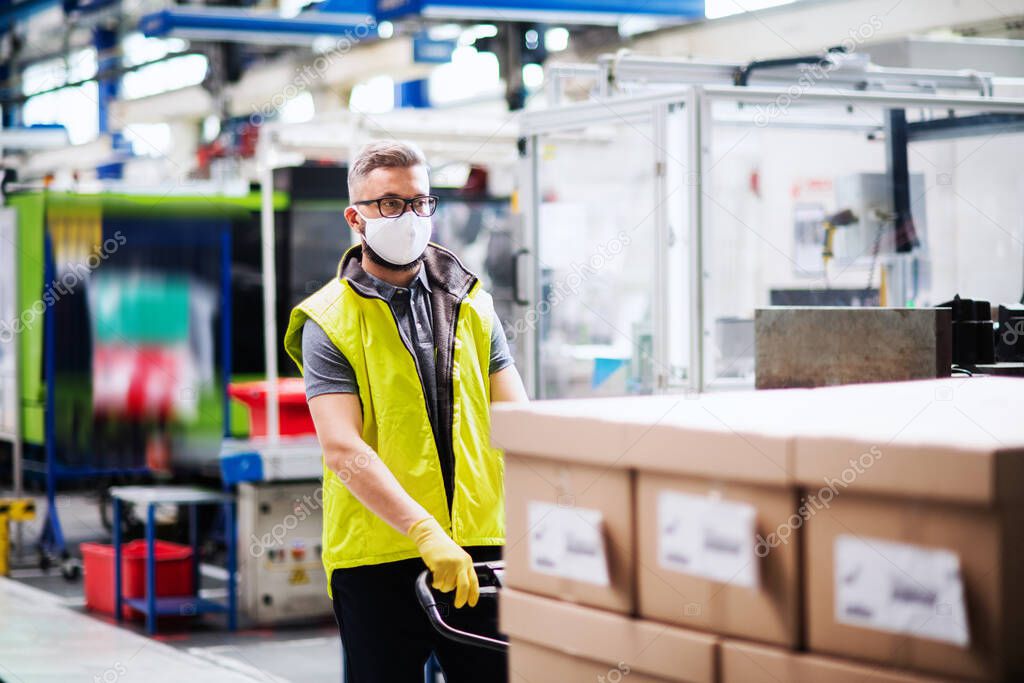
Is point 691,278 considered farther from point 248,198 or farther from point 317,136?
point 248,198

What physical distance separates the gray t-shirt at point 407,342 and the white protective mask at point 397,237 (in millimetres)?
53

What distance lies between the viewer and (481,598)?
2725 millimetres

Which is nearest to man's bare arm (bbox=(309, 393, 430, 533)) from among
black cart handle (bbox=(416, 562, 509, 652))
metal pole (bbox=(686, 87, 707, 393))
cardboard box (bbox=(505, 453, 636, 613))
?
black cart handle (bbox=(416, 562, 509, 652))

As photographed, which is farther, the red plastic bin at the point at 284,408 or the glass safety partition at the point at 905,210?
the red plastic bin at the point at 284,408

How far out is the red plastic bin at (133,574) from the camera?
6.60m

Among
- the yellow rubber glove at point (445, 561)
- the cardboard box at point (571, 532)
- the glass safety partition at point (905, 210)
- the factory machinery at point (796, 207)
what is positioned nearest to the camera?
the cardboard box at point (571, 532)

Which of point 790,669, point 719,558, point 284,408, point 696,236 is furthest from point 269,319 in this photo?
point 790,669

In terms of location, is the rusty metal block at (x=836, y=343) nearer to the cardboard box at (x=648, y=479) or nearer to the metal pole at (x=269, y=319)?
the cardboard box at (x=648, y=479)

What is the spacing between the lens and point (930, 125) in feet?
17.4

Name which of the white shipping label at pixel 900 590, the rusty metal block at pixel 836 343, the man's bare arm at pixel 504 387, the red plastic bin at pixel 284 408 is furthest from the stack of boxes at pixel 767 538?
the red plastic bin at pixel 284 408

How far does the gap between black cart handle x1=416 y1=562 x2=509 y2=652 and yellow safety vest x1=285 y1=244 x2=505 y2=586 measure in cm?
10

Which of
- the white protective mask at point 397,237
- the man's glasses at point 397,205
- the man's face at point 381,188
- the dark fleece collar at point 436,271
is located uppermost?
the man's face at point 381,188

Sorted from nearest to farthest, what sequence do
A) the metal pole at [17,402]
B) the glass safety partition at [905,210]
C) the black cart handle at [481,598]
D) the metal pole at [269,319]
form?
the black cart handle at [481,598] < the glass safety partition at [905,210] < the metal pole at [269,319] < the metal pole at [17,402]

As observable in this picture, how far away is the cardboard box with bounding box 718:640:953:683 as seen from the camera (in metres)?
1.43
